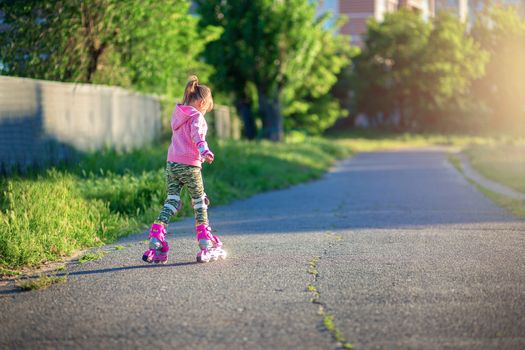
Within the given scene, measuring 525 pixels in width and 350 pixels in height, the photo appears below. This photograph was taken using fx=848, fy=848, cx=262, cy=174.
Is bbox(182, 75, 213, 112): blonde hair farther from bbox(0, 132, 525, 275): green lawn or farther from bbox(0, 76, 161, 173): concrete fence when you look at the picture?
bbox(0, 76, 161, 173): concrete fence

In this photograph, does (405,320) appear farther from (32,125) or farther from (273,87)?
(273,87)

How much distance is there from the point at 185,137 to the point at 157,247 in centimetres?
103

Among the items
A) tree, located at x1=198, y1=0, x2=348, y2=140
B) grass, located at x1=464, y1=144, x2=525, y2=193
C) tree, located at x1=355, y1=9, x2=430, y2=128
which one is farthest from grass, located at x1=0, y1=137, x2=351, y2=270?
tree, located at x1=355, y1=9, x2=430, y2=128

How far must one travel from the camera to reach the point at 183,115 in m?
7.56

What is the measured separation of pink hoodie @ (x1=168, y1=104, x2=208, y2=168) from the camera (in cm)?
756

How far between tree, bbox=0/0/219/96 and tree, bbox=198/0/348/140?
1309 cm

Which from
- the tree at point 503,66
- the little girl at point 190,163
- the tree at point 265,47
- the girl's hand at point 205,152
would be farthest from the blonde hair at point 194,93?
the tree at point 503,66

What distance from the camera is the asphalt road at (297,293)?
4887mm

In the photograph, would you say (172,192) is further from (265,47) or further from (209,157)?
(265,47)

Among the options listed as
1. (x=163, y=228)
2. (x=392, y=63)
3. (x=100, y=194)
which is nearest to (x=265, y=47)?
(x=100, y=194)

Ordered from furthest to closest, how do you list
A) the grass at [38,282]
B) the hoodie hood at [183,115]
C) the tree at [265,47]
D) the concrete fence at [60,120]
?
the tree at [265,47] → the concrete fence at [60,120] → the hoodie hood at [183,115] → the grass at [38,282]

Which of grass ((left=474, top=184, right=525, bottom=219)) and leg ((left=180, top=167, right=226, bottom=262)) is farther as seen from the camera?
grass ((left=474, top=184, right=525, bottom=219))

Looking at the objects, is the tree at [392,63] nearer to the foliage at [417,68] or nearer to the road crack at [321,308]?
the foliage at [417,68]

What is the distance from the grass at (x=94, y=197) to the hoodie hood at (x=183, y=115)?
1677mm
